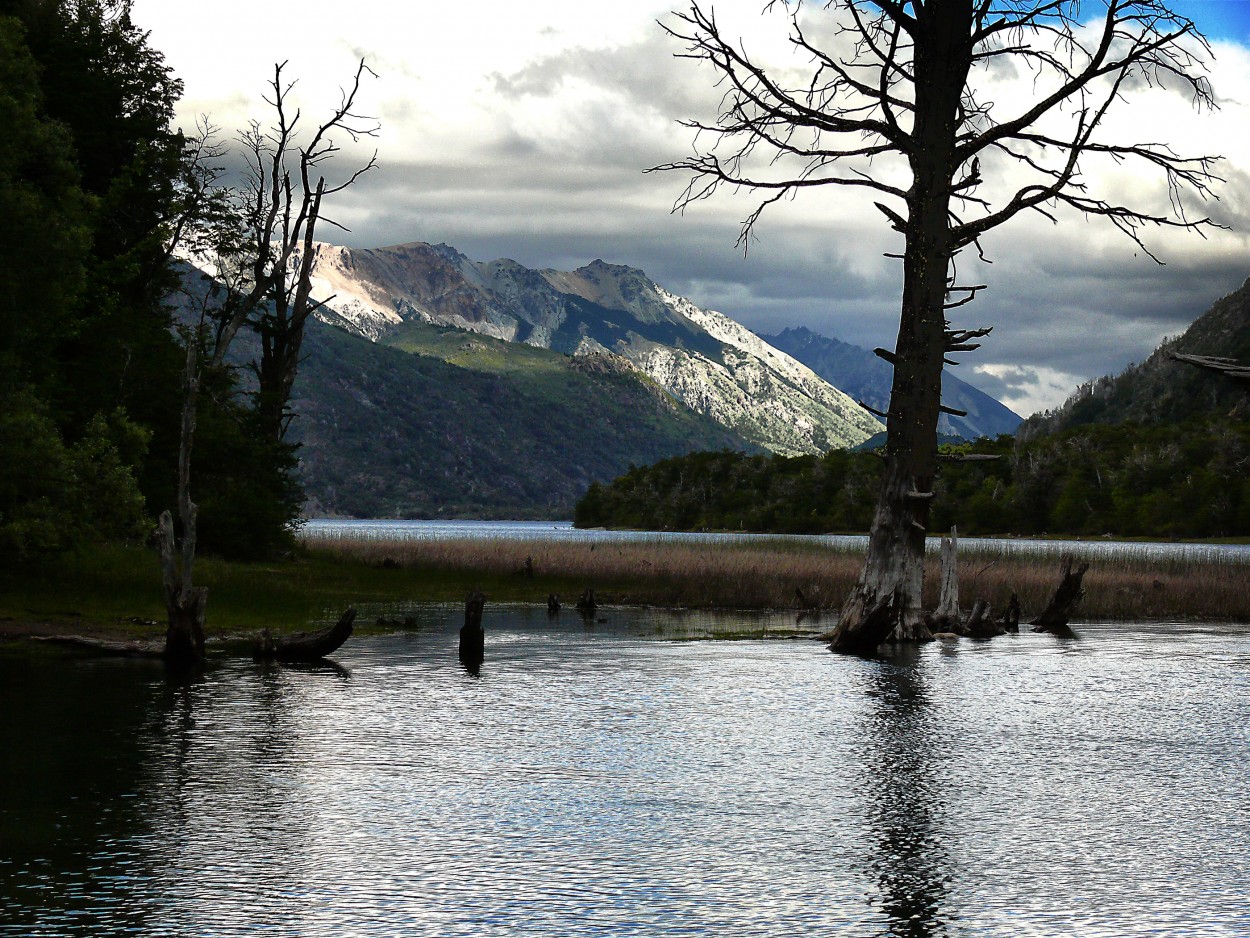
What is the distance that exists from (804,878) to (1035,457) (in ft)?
563

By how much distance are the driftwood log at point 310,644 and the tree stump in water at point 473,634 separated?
2477 mm

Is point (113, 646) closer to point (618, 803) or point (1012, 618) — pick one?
point (618, 803)

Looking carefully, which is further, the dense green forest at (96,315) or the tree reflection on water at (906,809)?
the dense green forest at (96,315)

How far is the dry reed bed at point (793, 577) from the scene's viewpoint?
4842 cm

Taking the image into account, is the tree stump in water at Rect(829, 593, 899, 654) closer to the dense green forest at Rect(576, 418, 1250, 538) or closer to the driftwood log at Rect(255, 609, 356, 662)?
the driftwood log at Rect(255, 609, 356, 662)

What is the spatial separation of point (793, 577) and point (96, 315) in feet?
93.5

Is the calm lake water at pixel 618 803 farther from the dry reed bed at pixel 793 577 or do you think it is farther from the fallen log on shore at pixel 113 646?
the dry reed bed at pixel 793 577

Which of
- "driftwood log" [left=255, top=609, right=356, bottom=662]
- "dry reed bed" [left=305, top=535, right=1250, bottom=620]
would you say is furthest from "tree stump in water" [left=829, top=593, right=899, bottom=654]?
"dry reed bed" [left=305, top=535, right=1250, bottom=620]

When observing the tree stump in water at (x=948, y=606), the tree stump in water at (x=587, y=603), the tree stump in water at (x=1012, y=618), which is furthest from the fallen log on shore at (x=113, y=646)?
the tree stump in water at (x=1012, y=618)

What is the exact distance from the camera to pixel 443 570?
6144 centimetres

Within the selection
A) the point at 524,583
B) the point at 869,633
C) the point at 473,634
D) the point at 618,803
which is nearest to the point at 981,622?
the point at 869,633

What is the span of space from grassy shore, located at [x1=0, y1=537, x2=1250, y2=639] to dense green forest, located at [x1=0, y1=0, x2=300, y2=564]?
1670mm

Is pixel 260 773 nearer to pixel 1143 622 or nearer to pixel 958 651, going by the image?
pixel 958 651


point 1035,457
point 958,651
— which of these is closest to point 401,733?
point 958,651
